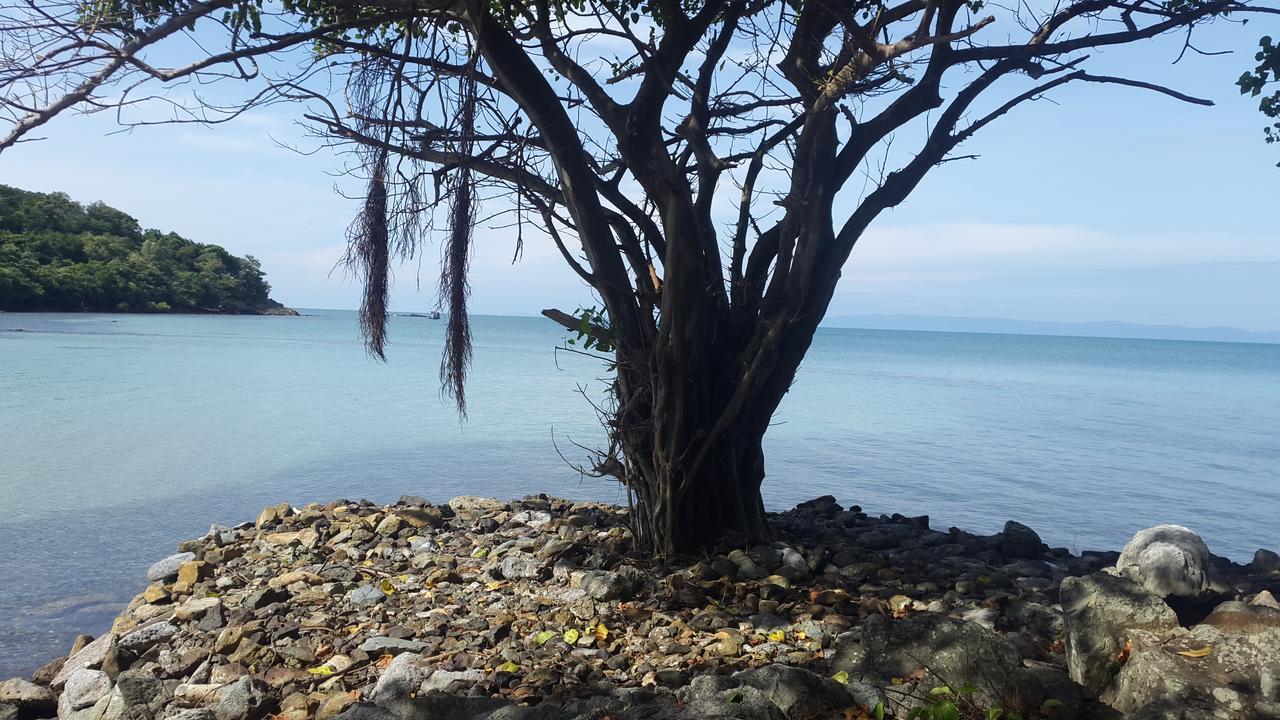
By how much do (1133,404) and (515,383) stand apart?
1565 centimetres

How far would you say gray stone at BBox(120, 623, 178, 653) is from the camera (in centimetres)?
452

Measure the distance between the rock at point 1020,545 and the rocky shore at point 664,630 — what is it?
1cm

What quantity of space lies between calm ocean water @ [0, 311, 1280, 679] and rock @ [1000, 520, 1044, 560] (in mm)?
1961

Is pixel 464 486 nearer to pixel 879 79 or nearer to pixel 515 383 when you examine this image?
pixel 879 79

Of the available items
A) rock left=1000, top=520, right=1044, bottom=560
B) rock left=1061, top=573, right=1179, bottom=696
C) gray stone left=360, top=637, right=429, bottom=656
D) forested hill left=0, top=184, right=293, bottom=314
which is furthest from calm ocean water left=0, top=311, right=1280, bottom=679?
forested hill left=0, top=184, right=293, bottom=314

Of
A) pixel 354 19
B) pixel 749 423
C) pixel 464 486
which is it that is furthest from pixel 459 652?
pixel 464 486

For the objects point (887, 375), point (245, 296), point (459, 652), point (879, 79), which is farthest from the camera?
point (245, 296)

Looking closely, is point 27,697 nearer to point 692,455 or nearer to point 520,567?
point 520,567

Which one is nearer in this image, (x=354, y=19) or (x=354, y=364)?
(x=354, y=19)

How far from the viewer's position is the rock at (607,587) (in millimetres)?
4523

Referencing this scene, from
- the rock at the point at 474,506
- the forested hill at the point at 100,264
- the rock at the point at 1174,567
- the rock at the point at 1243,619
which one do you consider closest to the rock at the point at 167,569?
the rock at the point at 474,506

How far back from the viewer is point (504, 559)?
531cm

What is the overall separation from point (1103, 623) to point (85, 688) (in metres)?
4.54

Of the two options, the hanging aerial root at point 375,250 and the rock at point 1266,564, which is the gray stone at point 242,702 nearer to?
the hanging aerial root at point 375,250
